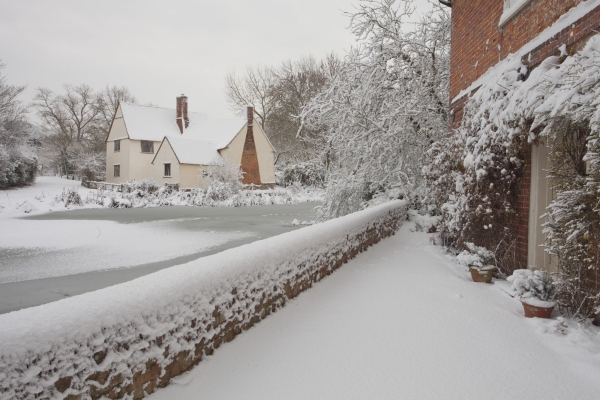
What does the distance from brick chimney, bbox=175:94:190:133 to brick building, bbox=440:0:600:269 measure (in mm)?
36008

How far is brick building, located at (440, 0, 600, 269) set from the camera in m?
4.45

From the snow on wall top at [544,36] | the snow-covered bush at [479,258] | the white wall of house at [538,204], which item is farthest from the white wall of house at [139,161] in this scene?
the white wall of house at [538,204]

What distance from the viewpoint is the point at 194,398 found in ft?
9.26

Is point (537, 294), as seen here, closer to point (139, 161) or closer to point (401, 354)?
point (401, 354)

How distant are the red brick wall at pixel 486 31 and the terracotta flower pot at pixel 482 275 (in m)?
3.51

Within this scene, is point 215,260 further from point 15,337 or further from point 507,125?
point 507,125

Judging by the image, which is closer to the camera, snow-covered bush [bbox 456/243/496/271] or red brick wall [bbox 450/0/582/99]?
red brick wall [bbox 450/0/582/99]

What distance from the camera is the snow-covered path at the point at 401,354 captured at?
2982 millimetres

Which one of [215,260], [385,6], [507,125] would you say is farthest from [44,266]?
[385,6]

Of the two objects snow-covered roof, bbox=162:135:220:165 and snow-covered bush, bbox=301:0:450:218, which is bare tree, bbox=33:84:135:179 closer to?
snow-covered roof, bbox=162:135:220:165

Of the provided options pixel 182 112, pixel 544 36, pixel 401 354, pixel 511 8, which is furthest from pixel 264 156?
pixel 401 354

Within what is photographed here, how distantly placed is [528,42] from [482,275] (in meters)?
3.52

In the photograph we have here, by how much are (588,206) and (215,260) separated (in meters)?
3.72

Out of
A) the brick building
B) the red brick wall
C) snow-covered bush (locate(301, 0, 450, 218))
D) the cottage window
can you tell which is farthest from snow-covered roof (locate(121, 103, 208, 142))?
the brick building
